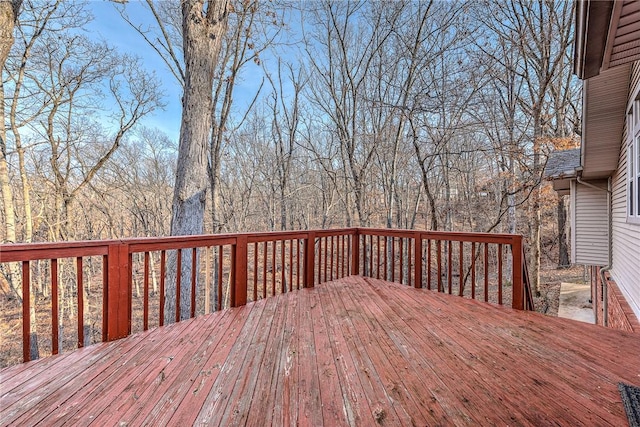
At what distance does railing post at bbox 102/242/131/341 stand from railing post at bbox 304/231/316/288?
88.1 inches

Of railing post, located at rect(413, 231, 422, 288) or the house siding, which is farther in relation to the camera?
railing post, located at rect(413, 231, 422, 288)

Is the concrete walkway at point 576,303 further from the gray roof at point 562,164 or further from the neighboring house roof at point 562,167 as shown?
the gray roof at point 562,164

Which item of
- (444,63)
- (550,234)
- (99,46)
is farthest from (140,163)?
(550,234)

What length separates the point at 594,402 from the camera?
1547mm

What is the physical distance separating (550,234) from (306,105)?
15.3 m

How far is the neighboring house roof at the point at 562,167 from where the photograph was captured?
18.7 feet

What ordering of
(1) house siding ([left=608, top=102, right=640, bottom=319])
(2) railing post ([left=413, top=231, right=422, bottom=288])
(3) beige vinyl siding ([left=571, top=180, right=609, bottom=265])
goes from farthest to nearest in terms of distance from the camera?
(3) beige vinyl siding ([left=571, top=180, right=609, bottom=265])
(2) railing post ([left=413, top=231, right=422, bottom=288])
(1) house siding ([left=608, top=102, right=640, bottom=319])

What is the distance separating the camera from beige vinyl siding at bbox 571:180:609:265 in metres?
6.07

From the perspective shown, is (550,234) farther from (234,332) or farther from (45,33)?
(45,33)

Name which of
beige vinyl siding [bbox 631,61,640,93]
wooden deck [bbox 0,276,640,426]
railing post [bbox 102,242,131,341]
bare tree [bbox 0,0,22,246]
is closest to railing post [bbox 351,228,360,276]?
wooden deck [bbox 0,276,640,426]

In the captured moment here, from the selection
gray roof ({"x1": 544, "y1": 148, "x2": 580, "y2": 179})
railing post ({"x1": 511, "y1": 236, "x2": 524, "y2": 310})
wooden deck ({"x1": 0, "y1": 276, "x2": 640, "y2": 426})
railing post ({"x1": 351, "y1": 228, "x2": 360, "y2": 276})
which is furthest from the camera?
gray roof ({"x1": 544, "y1": 148, "x2": 580, "y2": 179})

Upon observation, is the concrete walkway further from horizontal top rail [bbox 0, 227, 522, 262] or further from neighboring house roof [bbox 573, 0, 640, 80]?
neighboring house roof [bbox 573, 0, 640, 80]

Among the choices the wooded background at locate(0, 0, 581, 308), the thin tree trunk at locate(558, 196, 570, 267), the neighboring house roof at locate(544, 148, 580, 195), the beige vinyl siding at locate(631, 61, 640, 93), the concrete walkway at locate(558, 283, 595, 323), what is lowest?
the concrete walkway at locate(558, 283, 595, 323)

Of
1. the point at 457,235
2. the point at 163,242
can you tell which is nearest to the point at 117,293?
the point at 163,242
